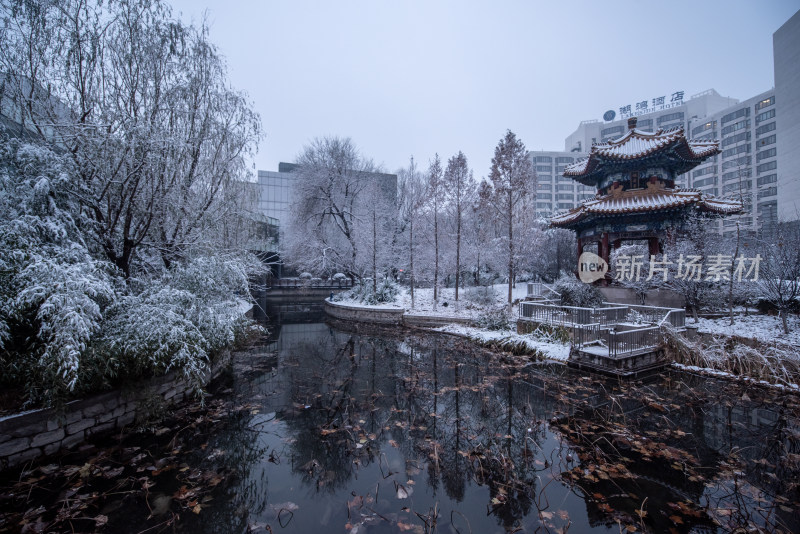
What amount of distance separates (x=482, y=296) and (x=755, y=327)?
1150 cm

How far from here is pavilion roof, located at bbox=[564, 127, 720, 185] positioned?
15562 mm

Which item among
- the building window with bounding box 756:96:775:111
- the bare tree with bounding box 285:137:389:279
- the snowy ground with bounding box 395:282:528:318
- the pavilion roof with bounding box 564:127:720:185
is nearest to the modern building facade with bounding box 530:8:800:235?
the building window with bounding box 756:96:775:111

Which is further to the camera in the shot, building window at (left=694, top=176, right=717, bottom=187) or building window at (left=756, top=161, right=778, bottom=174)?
building window at (left=694, top=176, right=717, bottom=187)

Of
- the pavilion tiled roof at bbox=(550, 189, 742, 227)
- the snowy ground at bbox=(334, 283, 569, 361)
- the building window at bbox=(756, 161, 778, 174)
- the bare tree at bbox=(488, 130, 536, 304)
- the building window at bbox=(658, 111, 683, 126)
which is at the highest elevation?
the building window at bbox=(658, 111, 683, 126)

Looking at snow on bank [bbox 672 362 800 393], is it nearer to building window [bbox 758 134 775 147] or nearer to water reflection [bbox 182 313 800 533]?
water reflection [bbox 182 313 800 533]

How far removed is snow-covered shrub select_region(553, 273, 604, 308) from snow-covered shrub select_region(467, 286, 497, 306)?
4.20m

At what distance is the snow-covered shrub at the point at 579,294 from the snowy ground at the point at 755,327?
3.40 meters

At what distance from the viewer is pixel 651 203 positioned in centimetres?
1566

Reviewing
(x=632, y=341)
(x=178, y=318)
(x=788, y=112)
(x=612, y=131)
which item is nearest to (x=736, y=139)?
(x=788, y=112)

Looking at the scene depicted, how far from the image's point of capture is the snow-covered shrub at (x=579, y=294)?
1524cm

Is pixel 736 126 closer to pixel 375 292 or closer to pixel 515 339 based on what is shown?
pixel 375 292

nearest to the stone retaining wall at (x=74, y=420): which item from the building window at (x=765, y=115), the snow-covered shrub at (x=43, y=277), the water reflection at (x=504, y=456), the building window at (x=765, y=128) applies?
the snow-covered shrub at (x=43, y=277)

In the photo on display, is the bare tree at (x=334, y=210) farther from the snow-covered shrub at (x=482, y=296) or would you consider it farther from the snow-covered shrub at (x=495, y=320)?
the snow-covered shrub at (x=495, y=320)

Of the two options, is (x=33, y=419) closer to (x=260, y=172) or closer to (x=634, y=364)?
(x=634, y=364)
